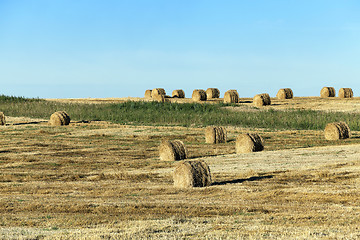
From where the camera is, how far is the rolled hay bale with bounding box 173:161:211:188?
19.7 m

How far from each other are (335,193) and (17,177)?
13397 millimetres

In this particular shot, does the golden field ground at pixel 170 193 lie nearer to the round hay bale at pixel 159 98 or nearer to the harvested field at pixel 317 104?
the harvested field at pixel 317 104

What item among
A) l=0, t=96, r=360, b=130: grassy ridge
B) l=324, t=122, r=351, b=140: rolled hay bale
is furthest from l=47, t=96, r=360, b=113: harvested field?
l=324, t=122, r=351, b=140: rolled hay bale

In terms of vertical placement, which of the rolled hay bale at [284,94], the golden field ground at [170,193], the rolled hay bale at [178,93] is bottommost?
the golden field ground at [170,193]

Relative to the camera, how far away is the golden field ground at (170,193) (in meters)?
12.6

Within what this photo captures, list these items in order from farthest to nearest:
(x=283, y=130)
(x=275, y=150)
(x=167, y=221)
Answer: (x=283, y=130) < (x=275, y=150) < (x=167, y=221)

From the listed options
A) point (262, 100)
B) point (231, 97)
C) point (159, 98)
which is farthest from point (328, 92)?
point (159, 98)

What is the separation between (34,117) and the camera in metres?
61.5

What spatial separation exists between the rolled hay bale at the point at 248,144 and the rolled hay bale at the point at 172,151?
3.98 metres

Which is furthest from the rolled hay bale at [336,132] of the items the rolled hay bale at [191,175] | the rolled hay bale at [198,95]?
the rolled hay bale at [198,95]

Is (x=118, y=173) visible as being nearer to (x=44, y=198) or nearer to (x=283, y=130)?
(x=44, y=198)

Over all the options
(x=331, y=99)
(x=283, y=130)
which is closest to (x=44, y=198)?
(x=283, y=130)

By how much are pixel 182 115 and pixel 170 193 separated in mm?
38616

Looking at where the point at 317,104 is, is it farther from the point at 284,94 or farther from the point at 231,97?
the point at 231,97
